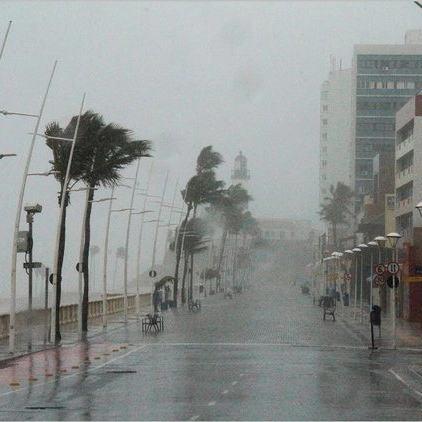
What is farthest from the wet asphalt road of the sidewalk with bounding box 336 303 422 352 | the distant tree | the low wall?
the distant tree

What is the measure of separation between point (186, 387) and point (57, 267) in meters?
23.6

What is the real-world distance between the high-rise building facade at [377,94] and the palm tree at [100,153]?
137m

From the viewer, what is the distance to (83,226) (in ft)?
186

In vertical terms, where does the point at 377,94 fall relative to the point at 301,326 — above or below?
above

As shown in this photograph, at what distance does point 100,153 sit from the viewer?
187 ft

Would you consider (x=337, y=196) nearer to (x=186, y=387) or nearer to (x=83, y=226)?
(x=83, y=226)

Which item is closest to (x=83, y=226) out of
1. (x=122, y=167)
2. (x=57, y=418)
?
(x=122, y=167)

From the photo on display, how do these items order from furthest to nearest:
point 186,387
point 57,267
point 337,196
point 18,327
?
point 337,196 < point 18,327 < point 57,267 < point 186,387

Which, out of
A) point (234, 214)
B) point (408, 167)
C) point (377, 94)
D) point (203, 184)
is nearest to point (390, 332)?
point (408, 167)

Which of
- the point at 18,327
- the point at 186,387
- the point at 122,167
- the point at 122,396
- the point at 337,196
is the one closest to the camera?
the point at 122,396

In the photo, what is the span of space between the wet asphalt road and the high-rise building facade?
486 feet

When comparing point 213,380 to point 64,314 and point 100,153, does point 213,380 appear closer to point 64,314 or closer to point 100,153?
point 100,153

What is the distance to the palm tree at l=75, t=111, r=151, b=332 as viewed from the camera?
55.4 m

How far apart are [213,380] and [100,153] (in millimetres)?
30462
